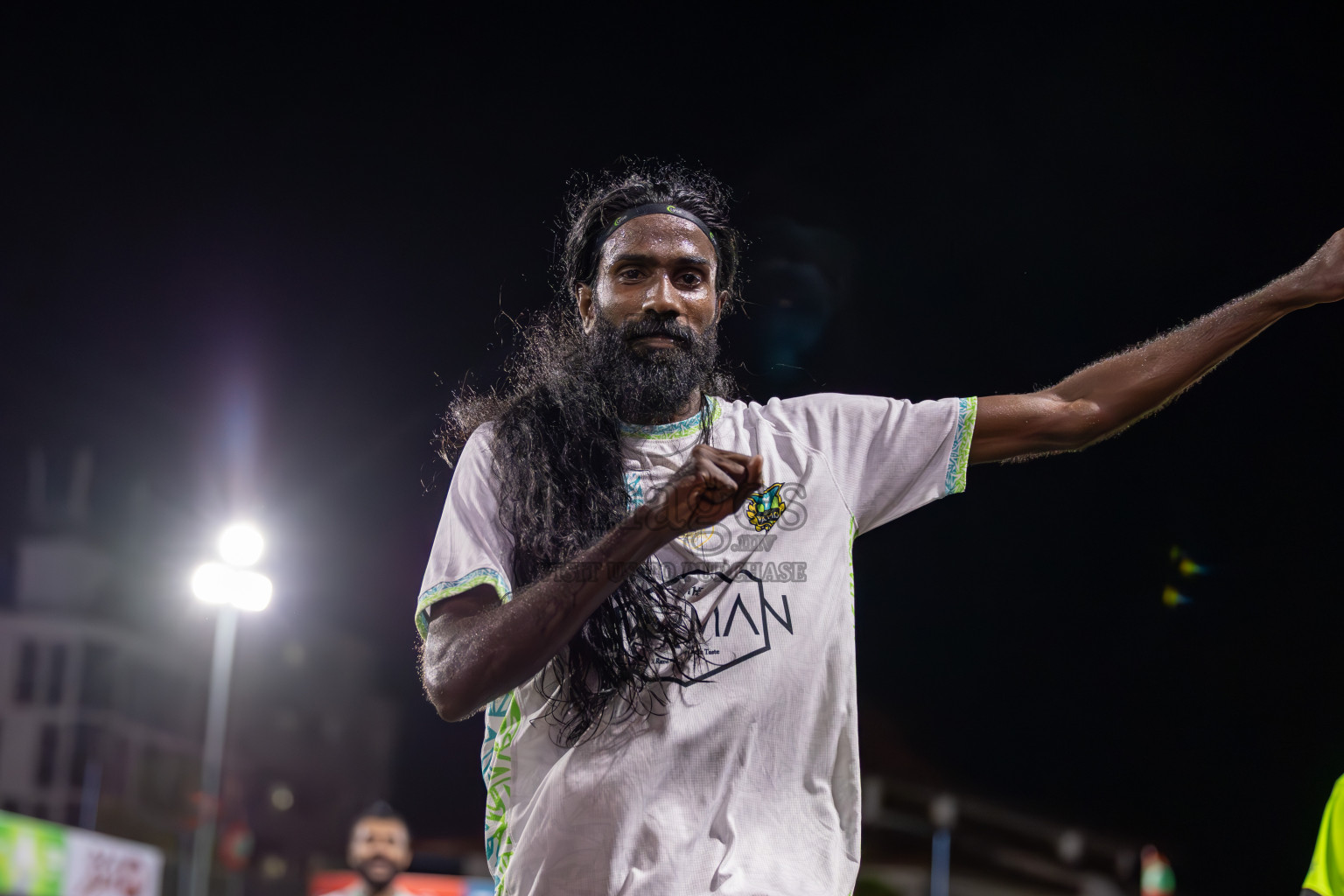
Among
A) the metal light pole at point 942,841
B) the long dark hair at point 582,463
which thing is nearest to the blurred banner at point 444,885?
the metal light pole at point 942,841

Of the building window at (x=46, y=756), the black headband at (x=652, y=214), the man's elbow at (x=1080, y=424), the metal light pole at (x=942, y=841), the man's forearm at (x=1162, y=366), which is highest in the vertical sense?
the black headband at (x=652, y=214)

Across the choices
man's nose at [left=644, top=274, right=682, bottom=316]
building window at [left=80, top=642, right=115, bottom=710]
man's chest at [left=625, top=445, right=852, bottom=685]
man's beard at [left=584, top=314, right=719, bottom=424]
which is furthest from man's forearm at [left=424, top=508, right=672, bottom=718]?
building window at [left=80, top=642, right=115, bottom=710]

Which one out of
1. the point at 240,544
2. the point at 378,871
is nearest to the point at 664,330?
the point at 378,871

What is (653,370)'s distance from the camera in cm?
208

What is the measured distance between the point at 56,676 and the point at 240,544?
3831 cm

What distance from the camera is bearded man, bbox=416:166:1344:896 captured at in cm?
160

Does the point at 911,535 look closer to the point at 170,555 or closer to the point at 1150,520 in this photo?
the point at 1150,520

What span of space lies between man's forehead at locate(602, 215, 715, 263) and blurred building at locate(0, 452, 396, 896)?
12988mm

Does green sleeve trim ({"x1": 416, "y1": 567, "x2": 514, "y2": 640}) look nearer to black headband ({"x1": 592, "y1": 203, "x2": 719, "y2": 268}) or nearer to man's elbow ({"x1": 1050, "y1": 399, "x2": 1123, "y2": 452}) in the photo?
black headband ({"x1": 592, "y1": 203, "x2": 719, "y2": 268})

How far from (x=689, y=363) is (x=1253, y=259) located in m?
4.61

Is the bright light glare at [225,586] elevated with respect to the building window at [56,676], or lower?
elevated

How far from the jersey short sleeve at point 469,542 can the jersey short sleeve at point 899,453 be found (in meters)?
0.60

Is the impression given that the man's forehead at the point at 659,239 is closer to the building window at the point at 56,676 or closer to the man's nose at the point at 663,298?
the man's nose at the point at 663,298

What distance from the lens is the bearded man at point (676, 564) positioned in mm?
1598
